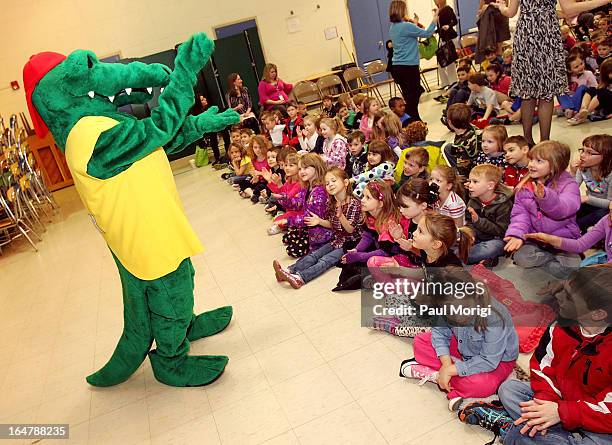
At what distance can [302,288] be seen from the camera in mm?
3777

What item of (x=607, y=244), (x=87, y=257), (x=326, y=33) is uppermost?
(x=326, y=33)

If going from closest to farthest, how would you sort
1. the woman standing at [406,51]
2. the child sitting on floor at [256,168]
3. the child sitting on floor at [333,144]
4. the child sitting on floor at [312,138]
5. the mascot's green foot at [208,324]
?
the mascot's green foot at [208,324], the child sitting on floor at [333,144], the child sitting on floor at [312,138], the child sitting on floor at [256,168], the woman standing at [406,51]

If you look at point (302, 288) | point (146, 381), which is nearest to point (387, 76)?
point (302, 288)

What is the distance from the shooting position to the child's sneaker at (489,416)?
2086 mm

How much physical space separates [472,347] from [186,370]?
1.64 m

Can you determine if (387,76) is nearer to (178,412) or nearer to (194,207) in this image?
(194,207)

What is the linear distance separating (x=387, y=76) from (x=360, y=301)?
942cm

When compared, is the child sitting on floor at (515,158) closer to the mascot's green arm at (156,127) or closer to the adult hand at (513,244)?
the adult hand at (513,244)

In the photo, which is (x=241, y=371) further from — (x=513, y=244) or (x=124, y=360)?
(x=513, y=244)

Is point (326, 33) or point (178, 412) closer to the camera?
point (178, 412)

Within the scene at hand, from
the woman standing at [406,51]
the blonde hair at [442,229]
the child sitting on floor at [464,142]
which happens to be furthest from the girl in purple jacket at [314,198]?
the woman standing at [406,51]

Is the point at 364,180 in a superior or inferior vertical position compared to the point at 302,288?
superior

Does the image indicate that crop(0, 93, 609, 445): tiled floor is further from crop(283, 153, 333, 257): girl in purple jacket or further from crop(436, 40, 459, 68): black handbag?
crop(436, 40, 459, 68): black handbag

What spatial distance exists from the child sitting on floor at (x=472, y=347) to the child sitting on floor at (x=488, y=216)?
914 millimetres
